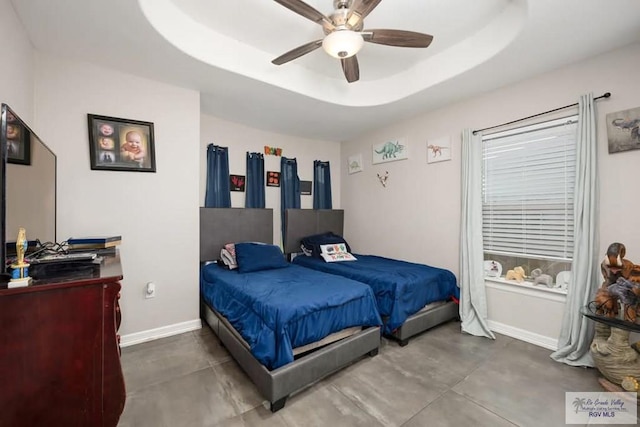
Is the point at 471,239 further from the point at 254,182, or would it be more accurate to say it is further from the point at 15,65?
the point at 15,65

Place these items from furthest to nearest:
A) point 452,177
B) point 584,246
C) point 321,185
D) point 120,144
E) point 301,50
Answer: point 321,185 < point 452,177 < point 120,144 < point 584,246 < point 301,50

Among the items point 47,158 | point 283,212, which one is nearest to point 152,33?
point 47,158

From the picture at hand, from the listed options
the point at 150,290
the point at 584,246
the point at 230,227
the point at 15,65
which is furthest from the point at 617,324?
the point at 15,65

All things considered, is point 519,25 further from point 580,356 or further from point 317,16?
point 580,356

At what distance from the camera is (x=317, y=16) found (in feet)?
5.91

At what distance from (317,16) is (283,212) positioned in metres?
2.82

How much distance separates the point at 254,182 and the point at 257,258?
1.33 meters

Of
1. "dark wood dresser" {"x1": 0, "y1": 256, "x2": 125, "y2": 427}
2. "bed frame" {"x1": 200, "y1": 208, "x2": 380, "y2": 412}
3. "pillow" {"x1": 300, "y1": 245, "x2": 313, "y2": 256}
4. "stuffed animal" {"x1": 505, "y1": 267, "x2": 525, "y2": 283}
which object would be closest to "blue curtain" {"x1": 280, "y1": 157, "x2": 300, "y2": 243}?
"pillow" {"x1": 300, "y1": 245, "x2": 313, "y2": 256}

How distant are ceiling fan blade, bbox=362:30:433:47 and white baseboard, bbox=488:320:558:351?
2824 millimetres

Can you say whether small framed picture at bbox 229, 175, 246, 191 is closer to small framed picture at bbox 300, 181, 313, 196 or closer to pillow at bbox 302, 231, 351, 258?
small framed picture at bbox 300, 181, 313, 196

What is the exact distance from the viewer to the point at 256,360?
1.84m

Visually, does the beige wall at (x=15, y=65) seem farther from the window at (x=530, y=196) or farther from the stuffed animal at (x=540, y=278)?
the stuffed animal at (x=540, y=278)

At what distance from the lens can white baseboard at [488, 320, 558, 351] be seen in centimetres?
249

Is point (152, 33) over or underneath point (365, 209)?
over
